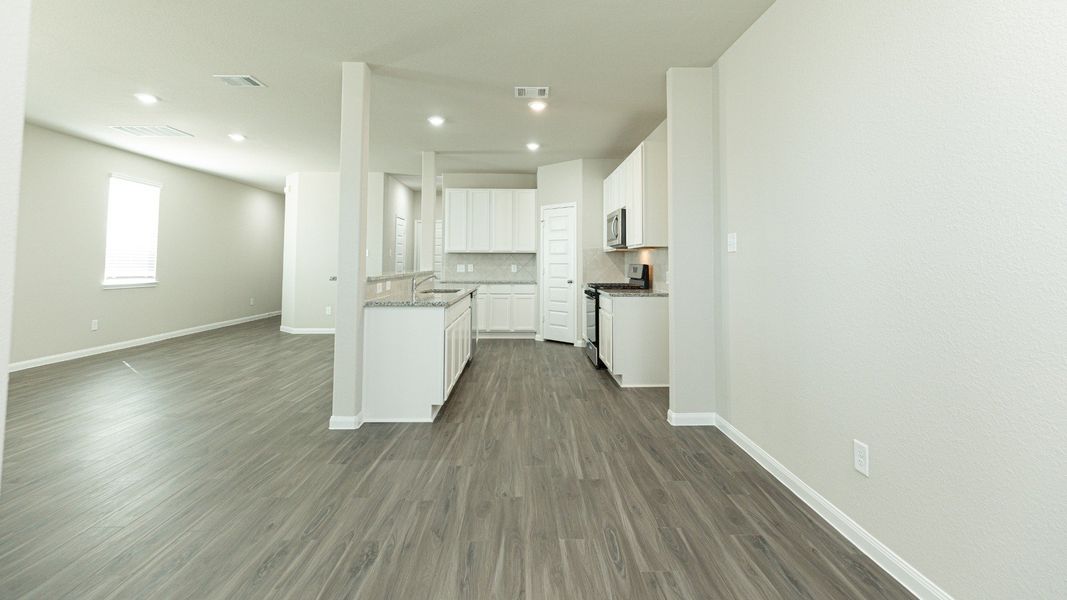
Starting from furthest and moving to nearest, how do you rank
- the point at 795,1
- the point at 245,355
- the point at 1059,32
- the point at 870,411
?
the point at 245,355 → the point at 795,1 → the point at 870,411 → the point at 1059,32

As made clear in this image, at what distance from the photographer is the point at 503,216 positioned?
21.9 feet

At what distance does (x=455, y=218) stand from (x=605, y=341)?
139 inches

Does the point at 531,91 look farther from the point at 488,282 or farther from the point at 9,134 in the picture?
the point at 488,282

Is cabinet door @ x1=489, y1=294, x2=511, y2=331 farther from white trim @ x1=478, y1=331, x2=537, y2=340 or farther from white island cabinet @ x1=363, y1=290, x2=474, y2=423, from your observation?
white island cabinet @ x1=363, y1=290, x2=474, y2=423

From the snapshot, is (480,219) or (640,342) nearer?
(640,342)

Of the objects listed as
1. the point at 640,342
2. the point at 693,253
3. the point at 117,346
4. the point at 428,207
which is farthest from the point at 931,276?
the point at 117,346

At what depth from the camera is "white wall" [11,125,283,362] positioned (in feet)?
15.1

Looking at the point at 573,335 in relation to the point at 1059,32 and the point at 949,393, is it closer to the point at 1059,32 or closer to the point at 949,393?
the point at 949,393

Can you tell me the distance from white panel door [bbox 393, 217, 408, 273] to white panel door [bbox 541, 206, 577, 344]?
9.84 feet

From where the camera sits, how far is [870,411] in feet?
5.44

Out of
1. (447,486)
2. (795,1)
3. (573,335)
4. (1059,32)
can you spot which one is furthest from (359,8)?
(573,335)

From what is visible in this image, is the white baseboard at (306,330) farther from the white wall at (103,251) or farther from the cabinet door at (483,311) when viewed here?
the cabinet door at (483,311)

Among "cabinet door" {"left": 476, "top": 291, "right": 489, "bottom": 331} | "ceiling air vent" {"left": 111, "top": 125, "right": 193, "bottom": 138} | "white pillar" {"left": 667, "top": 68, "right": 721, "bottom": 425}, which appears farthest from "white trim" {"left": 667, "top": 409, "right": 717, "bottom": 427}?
"ceiling air vent" {"left": 111, "top": 125, "right": 193, "bottom": 138}

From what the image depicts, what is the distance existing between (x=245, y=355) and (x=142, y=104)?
2.91m
